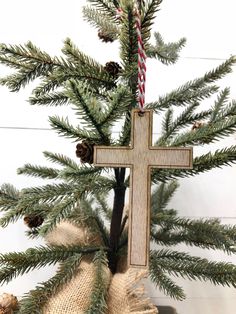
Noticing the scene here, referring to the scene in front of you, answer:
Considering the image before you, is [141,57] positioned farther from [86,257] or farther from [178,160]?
[86,257]

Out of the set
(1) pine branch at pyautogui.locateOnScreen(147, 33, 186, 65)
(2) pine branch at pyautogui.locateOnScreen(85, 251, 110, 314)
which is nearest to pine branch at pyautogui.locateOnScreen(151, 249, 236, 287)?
(2) pine branch at pyautogui.locateOnScreen(85, 251, 110, 314)

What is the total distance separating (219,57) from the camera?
0.81 m

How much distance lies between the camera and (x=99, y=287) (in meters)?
0.41

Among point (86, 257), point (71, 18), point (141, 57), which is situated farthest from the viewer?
point (71, 18)

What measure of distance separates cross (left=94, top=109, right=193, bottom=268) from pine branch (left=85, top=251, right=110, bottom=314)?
53 millimetres

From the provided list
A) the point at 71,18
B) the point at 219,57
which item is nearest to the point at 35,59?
the point at 71,18

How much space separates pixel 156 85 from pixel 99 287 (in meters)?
0.53

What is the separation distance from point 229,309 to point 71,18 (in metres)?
0.80

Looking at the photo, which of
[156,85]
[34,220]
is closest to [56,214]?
[34,220]

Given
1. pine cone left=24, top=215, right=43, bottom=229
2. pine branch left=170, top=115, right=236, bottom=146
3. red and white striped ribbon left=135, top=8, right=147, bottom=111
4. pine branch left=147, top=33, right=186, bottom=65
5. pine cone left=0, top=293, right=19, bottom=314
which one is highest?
pine branch left=147, top=33, right=186, bottom=65

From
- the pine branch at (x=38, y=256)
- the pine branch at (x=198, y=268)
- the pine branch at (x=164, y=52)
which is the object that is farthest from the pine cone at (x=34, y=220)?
the pine branch at (x=164, y=52)

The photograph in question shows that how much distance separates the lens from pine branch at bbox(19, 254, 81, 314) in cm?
40

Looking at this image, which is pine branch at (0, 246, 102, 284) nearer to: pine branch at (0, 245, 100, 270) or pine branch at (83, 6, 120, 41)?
pine branch at (0, 245, 100, 270)

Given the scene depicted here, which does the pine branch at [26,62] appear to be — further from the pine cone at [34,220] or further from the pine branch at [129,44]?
the pine cone at [34,220]
